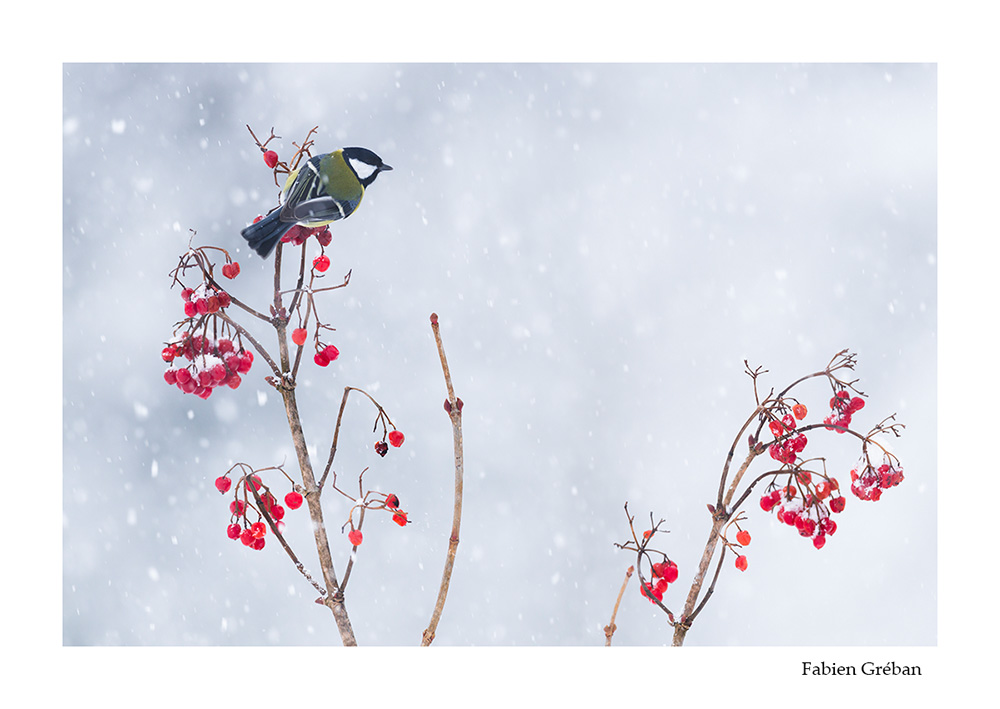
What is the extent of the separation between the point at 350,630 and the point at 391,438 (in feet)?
0.64

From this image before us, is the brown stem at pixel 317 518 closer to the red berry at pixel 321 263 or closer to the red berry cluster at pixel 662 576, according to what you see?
the red berry at pixel 321 263

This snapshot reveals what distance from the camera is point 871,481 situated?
0.74 metres

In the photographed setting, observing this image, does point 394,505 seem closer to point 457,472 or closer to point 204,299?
point 457,472

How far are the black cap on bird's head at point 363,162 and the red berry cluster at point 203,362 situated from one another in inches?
9.8

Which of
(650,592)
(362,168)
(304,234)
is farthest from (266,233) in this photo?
(650,592)

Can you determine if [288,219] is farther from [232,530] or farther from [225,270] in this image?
[232,530]

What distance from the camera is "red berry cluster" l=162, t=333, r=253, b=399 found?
650mm

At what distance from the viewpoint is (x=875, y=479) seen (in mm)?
739

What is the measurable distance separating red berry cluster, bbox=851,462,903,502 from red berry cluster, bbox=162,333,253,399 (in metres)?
0.64

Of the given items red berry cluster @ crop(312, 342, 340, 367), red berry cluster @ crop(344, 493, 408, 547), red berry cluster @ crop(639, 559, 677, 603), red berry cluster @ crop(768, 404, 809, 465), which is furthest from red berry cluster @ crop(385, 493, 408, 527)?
red berry cluster @ crop(768, 404, 809, 465)

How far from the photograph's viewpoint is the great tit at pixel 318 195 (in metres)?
0.69

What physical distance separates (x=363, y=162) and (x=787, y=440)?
0.56 m
